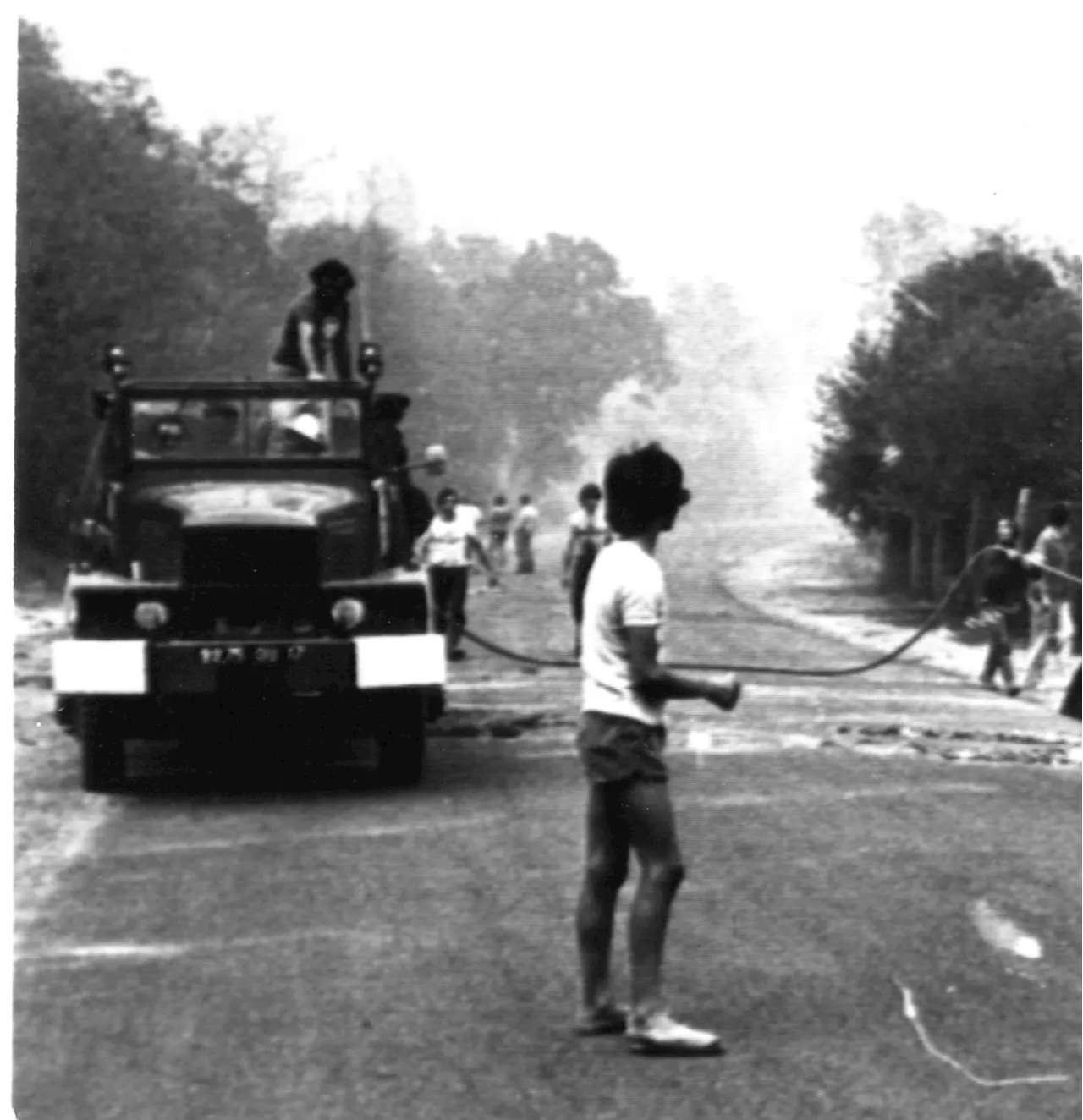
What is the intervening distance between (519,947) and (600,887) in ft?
5.85

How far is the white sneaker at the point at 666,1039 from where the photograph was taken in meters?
7.61

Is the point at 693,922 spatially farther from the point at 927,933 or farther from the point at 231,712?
the point at 231,712

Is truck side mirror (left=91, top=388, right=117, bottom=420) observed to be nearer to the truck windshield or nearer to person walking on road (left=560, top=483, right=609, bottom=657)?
the truck windshield

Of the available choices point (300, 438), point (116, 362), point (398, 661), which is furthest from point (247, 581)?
point (116, 362)

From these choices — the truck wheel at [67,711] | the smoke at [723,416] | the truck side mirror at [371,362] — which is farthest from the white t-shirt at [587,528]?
the truck wheel at [67,711]

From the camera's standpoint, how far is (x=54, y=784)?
1388 centimetres

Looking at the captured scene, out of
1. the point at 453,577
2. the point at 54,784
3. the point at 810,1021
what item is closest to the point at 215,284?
the point at 54,784

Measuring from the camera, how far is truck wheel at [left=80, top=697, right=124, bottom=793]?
44.1 ft

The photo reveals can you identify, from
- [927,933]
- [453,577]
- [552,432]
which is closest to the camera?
[927,933]

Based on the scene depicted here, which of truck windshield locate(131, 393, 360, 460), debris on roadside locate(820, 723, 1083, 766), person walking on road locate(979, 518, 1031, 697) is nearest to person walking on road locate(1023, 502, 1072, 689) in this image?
person walking on road locate(979, 518, 1031, 697)

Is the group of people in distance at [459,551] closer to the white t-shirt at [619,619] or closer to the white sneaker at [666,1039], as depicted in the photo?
the white sneaker at [666,1039]

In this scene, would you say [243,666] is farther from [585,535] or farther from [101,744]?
[585,535]

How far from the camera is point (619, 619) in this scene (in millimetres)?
7371

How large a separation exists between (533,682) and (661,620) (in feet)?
43.7
